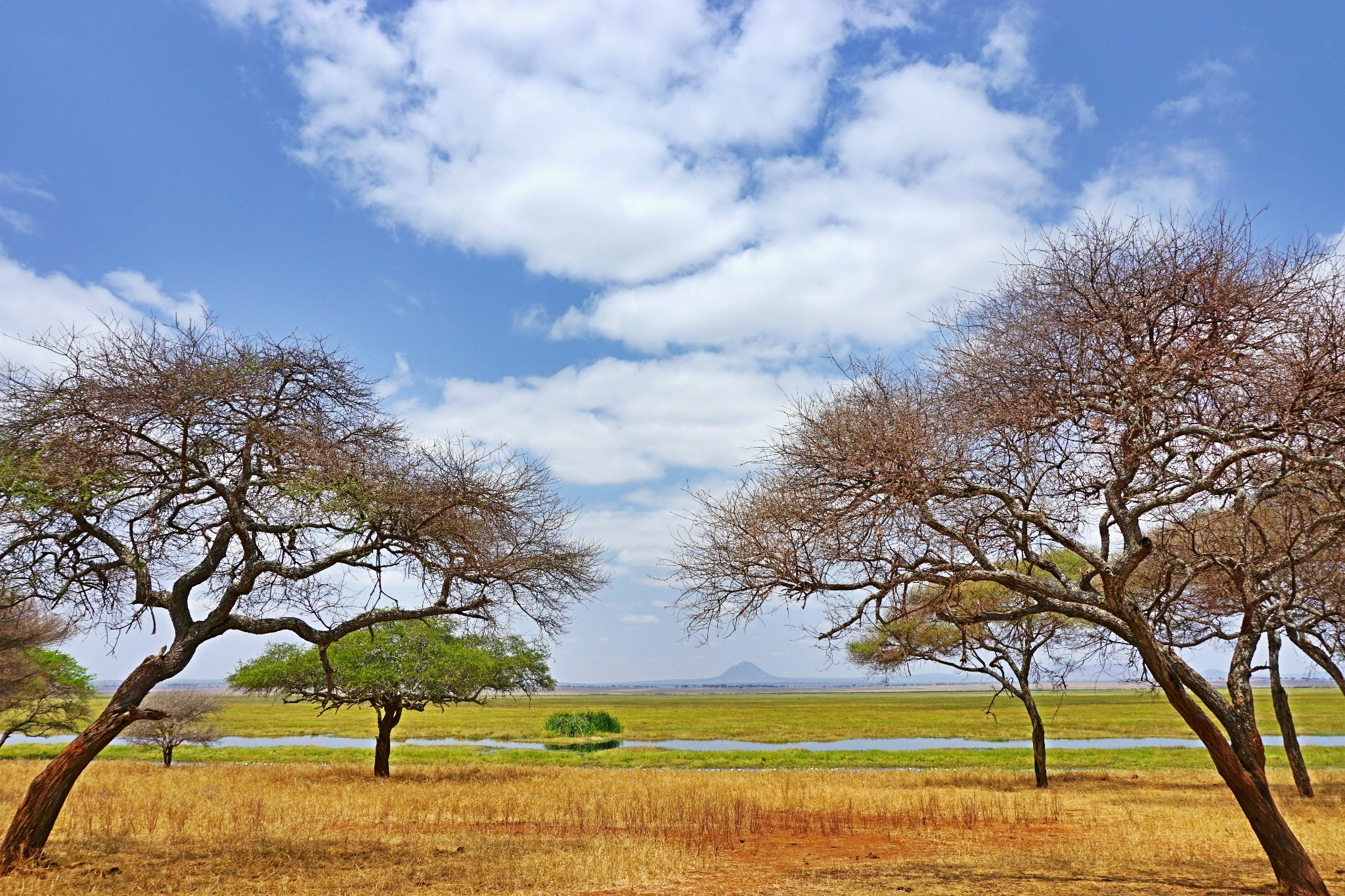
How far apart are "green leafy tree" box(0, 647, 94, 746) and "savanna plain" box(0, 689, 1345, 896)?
7.22 feet

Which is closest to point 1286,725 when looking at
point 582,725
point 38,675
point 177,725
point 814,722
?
point 177,725

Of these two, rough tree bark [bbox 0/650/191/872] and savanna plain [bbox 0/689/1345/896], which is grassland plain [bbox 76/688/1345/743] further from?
rough tree bark [bbox 0/650/191/872]

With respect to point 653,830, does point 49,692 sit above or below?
above

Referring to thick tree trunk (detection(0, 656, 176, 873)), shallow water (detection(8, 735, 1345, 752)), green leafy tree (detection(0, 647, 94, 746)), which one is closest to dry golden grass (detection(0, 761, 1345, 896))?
thick tree trunk (detection(0, 656, 176, 873))

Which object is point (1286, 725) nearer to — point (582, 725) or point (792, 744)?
point (792, 744)

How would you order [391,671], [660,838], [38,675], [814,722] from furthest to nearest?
[814,722], [38,675], [391,671], [660,838]

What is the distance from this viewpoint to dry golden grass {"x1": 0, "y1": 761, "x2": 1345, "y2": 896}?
10.6m

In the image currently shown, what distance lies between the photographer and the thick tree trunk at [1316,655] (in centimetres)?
1889

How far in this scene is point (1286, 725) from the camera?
829 inches

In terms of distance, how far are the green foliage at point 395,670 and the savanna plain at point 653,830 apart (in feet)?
9.04

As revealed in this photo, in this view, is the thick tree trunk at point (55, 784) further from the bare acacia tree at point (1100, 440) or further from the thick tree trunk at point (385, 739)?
the thick tree trunk at point (385, 739)

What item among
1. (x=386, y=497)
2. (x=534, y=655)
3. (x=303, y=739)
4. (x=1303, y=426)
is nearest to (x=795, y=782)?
(x=534, y=655)

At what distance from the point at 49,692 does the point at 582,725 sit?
38.1 m

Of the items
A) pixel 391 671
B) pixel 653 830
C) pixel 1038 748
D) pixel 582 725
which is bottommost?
pixel 582 725
